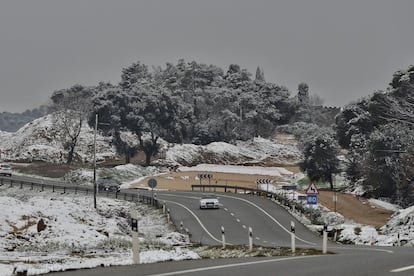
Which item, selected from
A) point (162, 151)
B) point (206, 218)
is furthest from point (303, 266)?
point (162, 151)

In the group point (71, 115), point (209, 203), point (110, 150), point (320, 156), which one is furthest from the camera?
point (110, 150)

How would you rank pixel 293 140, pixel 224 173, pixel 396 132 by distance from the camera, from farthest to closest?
pixel 293 140 < pixel 224 173 < pixel 396 132

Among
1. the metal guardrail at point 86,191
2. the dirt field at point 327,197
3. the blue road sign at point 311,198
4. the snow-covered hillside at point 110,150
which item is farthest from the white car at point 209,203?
the snow-covered hillside at point 110,150

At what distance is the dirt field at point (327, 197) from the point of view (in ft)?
177

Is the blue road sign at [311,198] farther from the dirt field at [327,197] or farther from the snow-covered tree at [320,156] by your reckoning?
the snow-covered tree at [320,156]

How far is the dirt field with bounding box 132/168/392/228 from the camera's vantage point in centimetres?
5394

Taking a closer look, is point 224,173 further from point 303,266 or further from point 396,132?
→ point 303,266

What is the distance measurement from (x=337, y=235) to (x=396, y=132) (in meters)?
31.5

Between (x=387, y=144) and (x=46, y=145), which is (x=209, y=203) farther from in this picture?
(x=46, y=145)

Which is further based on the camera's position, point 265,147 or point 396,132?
point 265,147

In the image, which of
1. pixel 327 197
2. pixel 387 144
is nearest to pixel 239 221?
pixel 327 197

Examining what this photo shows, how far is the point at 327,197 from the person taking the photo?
6606cm

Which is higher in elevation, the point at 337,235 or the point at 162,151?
the point at 162,151

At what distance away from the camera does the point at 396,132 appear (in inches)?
2606
